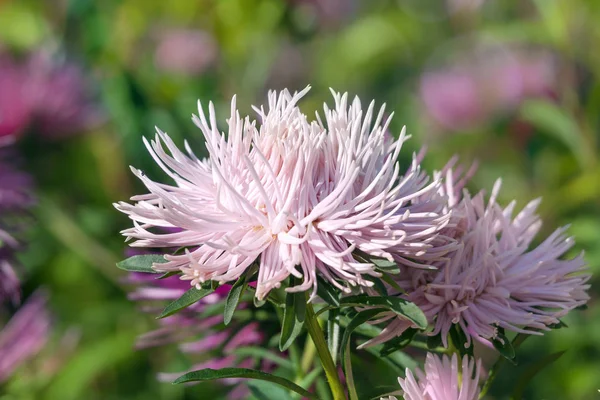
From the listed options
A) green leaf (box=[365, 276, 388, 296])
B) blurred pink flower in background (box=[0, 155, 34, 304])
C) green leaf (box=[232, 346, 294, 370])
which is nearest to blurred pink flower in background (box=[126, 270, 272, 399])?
green leaf (box=[232, 346, 294, 370])

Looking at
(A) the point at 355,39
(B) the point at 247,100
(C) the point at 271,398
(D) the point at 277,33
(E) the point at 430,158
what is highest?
(A) the point at 355,39

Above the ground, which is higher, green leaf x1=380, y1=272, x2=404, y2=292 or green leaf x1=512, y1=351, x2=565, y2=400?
green leaf x1=380, y1=272, x2=404, y2=292

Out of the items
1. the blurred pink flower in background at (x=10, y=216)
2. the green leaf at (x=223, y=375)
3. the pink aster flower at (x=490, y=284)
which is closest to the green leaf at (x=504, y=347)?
the pink aster flower at (x=490, y=284)

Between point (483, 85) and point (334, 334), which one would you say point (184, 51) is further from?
point (334, 334)

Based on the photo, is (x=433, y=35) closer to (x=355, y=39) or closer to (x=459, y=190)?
(x=355, y=39)

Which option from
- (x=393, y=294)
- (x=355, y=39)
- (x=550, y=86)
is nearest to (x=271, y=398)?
(x=393, y=294)

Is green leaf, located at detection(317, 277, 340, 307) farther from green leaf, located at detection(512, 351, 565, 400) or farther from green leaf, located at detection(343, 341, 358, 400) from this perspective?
green leaf, located at detection(512, 351, 565, 400)
